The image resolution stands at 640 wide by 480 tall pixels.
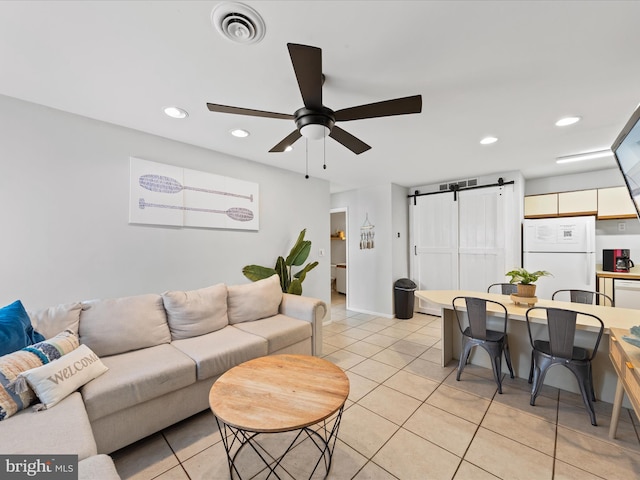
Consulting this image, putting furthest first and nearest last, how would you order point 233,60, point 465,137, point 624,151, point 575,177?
1. point 575,177
2. point 465,137
3. point 624,151
4. point 233,60

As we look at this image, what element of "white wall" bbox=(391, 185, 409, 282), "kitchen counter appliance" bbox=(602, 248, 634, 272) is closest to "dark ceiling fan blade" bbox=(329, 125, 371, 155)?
"white wall" bbox=(391, 185, 409, 282)

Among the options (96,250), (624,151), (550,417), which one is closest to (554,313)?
(550,417)

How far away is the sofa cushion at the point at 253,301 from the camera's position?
2.89 meters

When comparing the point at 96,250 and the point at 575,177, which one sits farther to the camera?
the point at 575,177

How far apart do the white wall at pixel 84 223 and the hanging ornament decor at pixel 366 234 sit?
2.75 m

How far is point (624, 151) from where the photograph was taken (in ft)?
5.70

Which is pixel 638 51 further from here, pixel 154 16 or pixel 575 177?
pixel 575 177

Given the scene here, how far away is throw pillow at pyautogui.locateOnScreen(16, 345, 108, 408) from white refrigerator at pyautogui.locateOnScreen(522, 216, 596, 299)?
526 cm

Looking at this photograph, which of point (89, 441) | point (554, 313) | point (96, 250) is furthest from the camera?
point (96, 250)

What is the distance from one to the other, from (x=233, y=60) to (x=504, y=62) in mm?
1699

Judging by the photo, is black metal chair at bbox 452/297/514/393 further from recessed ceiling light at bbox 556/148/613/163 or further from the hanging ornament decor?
the hanging ornament decor

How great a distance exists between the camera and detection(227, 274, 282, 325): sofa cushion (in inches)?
114

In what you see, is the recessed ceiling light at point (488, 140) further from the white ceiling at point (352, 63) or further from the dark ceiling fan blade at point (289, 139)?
the dark ceiling fan blade at point (289, 139)

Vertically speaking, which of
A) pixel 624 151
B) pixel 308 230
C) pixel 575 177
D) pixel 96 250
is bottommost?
pixel 96 250
